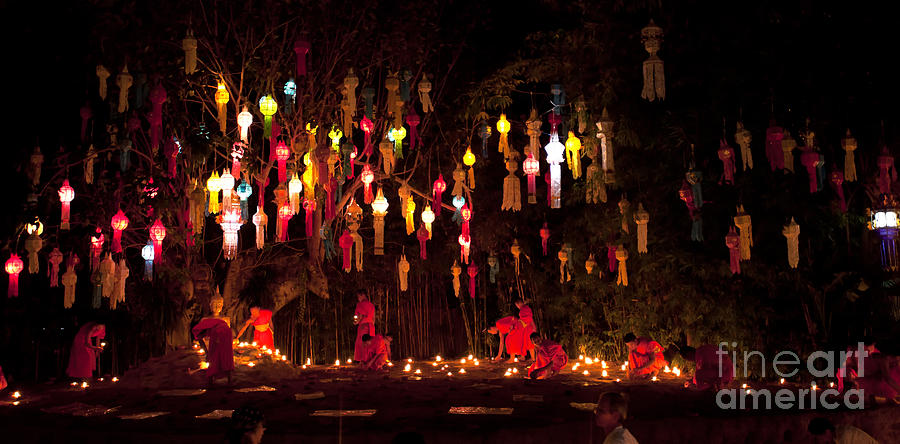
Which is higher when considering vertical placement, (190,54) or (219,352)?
(190,54)

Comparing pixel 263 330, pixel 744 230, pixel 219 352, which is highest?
pixel 744 230

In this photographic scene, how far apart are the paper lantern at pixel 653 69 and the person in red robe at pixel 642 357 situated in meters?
3.98

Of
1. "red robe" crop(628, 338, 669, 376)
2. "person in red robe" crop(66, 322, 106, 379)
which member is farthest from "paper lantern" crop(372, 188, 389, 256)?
"person in red robe" crop(66, 322, 106, 379)

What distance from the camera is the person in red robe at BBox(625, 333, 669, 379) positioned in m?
10.7

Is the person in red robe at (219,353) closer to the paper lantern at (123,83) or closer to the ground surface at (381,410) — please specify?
the ground surface at (381,410)

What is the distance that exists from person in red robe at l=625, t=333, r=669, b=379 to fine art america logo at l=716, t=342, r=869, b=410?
1270mm

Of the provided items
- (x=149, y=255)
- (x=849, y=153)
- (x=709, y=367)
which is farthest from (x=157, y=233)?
(x=849, y=153)

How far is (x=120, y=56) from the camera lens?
31.2ft

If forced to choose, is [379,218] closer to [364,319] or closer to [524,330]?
[364,319]

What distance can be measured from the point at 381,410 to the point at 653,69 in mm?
4295

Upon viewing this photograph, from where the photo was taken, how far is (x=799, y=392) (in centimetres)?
941

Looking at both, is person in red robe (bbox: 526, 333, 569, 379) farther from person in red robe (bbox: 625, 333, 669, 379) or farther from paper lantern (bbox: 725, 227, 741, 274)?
paper lantern (bbox: 725, 227, 741, 274)

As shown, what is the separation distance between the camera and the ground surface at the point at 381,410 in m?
6.42

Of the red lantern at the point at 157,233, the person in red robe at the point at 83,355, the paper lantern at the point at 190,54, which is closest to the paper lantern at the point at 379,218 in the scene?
the red lantern at the point at 157,233
